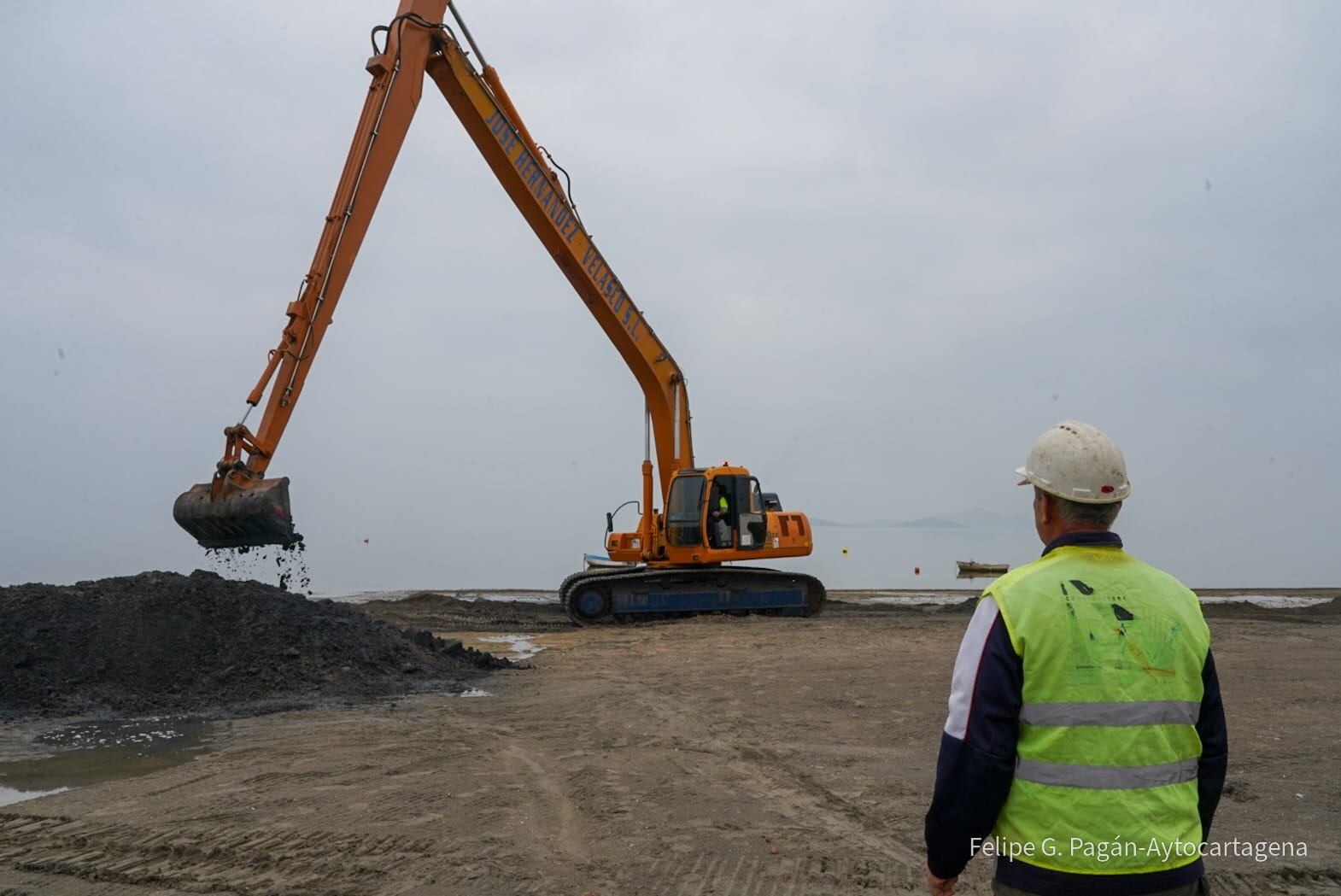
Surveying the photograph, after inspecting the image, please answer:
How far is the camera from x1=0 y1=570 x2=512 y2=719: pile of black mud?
31.7 feet

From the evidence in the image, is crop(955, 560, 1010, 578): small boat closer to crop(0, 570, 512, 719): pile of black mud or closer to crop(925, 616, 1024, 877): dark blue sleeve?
crop(0, 570, 512, 719): pile of black mud

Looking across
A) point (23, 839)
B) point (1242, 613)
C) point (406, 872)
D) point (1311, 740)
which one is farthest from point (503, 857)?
point (1242, 613)

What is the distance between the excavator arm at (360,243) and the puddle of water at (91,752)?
2.65 m

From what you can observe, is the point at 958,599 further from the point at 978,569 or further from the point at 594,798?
the point at 594,798

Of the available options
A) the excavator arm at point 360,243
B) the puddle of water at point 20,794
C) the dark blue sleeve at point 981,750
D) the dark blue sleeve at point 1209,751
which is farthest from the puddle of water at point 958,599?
the dark blue sleeve at point 981,750

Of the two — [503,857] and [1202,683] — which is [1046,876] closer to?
[1202,683]

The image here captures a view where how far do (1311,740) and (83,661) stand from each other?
417 inches

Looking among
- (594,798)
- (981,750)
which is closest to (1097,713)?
(981,750)

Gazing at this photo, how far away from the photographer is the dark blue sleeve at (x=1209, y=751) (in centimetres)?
247

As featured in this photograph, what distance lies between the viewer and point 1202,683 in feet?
8.08

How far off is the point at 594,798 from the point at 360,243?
28.2 feet

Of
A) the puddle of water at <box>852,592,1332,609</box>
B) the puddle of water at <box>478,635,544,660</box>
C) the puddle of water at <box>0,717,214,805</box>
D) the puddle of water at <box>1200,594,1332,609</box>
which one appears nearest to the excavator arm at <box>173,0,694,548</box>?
the puddle of water at <box>0,717,214,805</box>

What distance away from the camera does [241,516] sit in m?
10.8

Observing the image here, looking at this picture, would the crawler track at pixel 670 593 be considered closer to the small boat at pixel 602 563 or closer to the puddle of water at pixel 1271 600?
the small boat at pixel 602 563
